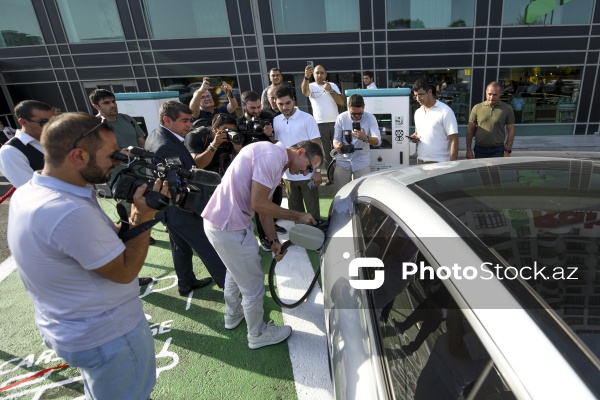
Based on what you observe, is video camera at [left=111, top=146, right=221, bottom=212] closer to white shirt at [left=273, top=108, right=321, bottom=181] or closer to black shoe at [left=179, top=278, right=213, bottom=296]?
black shoe at [left=179, top=278, right=213, bottom=296]

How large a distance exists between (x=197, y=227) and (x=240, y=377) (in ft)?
4.14

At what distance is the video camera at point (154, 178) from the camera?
4.82 ft

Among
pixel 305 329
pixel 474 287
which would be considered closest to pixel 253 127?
pixel 305 329

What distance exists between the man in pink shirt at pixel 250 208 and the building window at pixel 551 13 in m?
12.2

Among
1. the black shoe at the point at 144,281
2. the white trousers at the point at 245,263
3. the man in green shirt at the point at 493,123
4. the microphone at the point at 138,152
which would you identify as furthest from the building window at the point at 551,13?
the microphone at the point at 138,152

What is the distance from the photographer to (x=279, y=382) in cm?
235

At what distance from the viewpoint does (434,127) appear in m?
4.23

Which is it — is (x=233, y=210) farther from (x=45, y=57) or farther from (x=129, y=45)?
(x=45, y=57)

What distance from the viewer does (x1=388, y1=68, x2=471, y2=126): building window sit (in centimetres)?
1144

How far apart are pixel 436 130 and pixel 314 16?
9.23 m

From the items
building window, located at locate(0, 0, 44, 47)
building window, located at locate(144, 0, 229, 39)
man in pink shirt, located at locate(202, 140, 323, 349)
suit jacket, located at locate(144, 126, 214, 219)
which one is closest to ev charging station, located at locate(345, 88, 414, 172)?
suit jacket, located at locate(144, 126, 214, 219)

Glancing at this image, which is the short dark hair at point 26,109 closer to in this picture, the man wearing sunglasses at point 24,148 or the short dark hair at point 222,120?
the man wearing sunglasses at point 24,148

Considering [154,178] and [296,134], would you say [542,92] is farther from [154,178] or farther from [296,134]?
[154,178]

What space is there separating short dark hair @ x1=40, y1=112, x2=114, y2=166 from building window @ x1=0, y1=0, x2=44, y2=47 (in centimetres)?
1500
